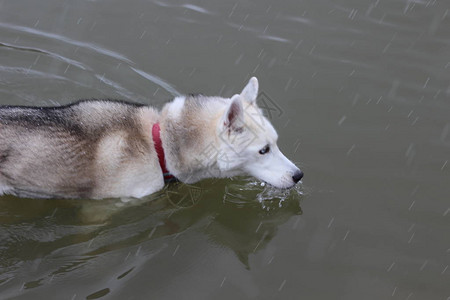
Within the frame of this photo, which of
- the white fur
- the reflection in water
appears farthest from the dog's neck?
the reflection in water

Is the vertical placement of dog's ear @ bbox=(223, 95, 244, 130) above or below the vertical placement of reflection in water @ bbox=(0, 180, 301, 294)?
above

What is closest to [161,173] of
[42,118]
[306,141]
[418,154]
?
[42,118]

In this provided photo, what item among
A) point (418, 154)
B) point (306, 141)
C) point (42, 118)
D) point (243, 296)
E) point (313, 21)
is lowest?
point (243, 296)

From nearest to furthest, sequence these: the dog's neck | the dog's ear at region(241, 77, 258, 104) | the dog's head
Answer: the dog's head, the dog's neck, the dog's ear at region(241, 77, 258, 104)

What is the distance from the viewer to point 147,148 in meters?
5.06

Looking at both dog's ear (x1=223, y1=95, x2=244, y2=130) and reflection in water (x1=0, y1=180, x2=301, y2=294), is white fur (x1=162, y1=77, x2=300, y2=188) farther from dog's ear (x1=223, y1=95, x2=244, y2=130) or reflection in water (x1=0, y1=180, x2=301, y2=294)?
reflection in water (x1=0, y1=180, x2=301, y2=294)

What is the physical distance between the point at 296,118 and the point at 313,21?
277 cm

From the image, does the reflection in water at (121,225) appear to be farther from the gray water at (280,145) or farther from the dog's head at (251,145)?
the dog's head at (251,145)

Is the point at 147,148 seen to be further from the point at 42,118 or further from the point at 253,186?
the point at 253,186

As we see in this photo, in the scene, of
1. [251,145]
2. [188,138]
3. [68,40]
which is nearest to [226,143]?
[251,145]

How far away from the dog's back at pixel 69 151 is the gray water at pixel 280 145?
36 centimetres

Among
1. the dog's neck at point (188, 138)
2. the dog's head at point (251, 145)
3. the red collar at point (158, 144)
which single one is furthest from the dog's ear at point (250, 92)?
the red collar at point (158, 144)

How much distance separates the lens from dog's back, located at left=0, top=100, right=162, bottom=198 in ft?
16.0

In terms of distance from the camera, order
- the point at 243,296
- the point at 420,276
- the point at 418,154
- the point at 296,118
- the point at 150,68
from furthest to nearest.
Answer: the point at 150,68
the point at 296,118
the point at 418,154
the point at 420,276
the point at 243,296
